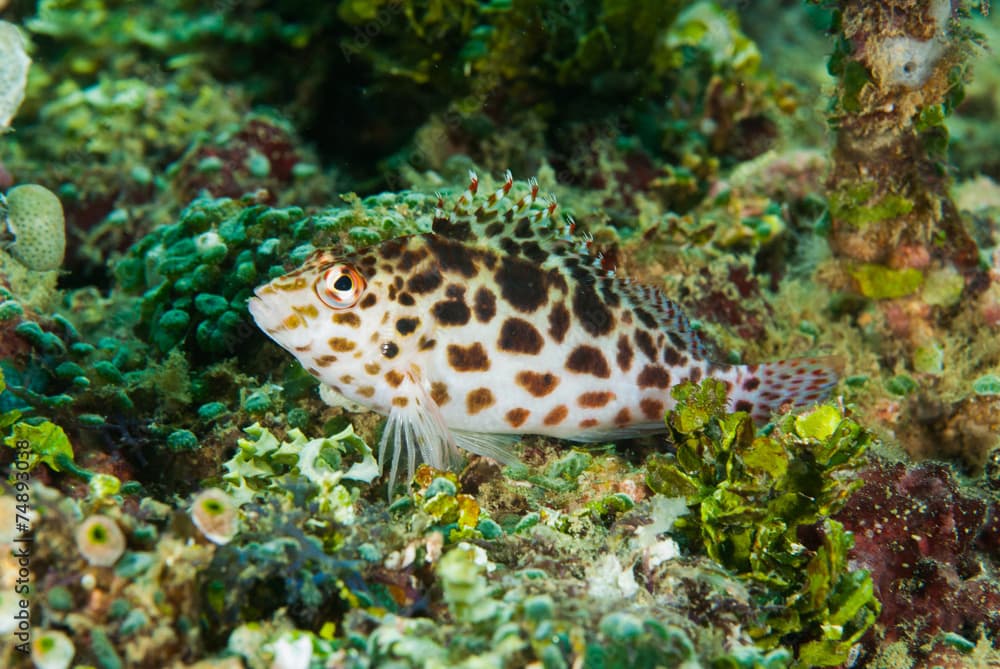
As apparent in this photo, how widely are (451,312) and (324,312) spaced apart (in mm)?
716

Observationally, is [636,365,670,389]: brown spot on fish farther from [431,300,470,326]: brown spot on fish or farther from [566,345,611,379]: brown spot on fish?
[431,300,470,326]: brown spot on fish

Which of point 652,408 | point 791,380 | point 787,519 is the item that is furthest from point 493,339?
point 791,380

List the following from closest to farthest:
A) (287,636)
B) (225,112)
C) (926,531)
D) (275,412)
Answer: (287,636) < (926,531) < (275,412) < (225,112)

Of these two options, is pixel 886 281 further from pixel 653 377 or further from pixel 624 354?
pixel 624 354

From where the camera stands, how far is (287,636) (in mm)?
2473

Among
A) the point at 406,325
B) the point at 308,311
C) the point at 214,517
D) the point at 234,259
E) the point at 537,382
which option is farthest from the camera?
the point at 234,259

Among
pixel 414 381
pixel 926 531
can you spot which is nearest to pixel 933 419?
pixel 926 531

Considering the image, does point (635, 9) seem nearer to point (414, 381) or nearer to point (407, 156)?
point (407, 156)

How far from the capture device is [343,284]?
3.80 meters

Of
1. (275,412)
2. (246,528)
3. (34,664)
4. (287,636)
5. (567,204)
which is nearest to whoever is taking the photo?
(34,664)

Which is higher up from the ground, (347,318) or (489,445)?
(347,318)

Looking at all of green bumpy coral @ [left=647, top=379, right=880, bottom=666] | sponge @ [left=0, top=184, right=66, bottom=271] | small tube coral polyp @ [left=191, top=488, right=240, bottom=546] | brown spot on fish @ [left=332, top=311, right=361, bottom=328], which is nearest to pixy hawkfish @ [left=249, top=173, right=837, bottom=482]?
brown spot on fish @ [left=332, top=311, right=361, bottom=328]

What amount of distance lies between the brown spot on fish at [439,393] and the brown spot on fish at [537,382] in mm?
431

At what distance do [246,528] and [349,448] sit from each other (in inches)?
41.7
